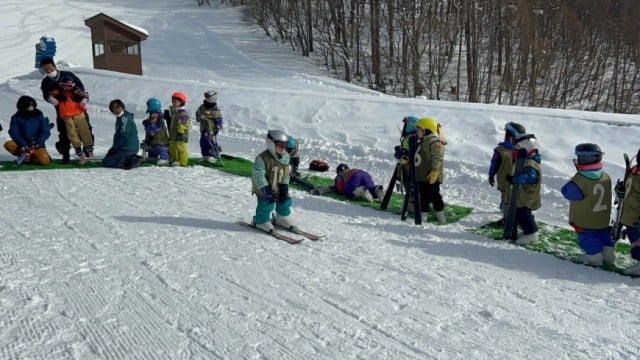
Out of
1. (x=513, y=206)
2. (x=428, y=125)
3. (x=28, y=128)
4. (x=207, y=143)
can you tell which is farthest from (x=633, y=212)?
(x=28, y=128)

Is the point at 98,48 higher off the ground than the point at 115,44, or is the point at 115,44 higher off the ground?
the point at 115,44

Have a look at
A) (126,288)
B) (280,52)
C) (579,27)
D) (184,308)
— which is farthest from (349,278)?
(280,52)

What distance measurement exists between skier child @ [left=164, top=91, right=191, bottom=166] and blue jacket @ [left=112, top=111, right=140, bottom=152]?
2.17ft

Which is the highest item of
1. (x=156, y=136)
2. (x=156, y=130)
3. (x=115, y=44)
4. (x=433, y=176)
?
(x=115, y=44)

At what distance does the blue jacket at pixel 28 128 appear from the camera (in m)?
9.54

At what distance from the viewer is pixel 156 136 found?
1016 cm

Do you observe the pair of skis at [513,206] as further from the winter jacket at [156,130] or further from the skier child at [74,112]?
the skier child at [74,112]

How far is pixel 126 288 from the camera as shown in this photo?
4.61m

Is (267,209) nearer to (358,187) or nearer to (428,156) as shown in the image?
(428,156)

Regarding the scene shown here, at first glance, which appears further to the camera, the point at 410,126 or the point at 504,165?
the point at 410,126

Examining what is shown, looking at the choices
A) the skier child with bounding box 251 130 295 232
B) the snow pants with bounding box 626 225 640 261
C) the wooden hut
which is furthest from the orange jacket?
the wooden hut

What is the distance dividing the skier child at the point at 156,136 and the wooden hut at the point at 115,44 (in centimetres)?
1789

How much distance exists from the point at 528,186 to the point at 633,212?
1.26 m

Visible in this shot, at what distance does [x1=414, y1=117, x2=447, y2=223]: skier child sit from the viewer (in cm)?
764
